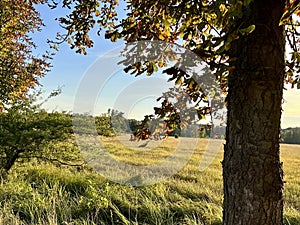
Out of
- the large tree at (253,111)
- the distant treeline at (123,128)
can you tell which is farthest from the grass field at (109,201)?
the large tree at (253,111)

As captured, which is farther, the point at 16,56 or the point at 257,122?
the point at 16,56

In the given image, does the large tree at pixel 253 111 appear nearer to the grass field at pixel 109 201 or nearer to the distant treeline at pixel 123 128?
the distant treeline at pixel 123 128

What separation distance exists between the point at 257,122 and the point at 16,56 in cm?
527

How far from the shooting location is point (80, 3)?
98.0 inches

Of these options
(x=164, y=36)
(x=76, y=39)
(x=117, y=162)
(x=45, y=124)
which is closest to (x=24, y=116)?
(x=45, y=124)

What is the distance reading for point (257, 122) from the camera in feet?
5.15

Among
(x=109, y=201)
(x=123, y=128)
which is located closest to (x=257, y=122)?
(x=123, y=128)

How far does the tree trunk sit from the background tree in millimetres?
4435

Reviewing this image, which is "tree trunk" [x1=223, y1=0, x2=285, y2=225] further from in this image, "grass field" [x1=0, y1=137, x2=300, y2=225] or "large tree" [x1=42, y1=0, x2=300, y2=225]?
"grass field" [x1=0, y1=137, x2=300, y2=225]

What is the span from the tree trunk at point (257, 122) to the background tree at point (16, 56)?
4435 millimetres

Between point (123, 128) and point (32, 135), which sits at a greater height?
point (123, 128)

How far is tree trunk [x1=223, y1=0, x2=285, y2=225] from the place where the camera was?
5.15 ft

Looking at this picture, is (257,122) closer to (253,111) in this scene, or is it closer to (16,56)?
(253,111)

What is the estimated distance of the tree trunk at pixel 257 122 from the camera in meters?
1.57
